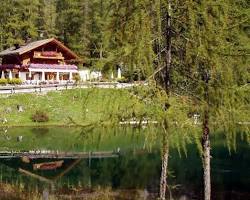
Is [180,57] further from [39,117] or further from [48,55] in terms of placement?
[48,55]

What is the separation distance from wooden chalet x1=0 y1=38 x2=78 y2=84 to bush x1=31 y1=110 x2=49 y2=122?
22.9m

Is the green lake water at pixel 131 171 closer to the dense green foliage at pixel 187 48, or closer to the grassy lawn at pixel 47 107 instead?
the dense green foliage at pixel 187 48

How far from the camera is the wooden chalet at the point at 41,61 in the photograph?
80875 mm

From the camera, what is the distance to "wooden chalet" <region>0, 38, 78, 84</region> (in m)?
80.9

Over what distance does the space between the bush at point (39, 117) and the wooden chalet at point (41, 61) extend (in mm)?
22852

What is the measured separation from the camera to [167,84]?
12.4 m

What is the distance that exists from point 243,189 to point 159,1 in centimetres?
1880

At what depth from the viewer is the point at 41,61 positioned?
277 feet

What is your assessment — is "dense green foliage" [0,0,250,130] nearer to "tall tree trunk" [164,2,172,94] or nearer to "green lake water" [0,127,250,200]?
"tall tree trunk" [164,2,172,94]

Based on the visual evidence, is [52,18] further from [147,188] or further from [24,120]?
[147,188]

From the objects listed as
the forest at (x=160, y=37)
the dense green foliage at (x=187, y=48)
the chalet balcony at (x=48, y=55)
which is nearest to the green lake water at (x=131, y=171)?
the dense green foliage at (x=187, y=48)

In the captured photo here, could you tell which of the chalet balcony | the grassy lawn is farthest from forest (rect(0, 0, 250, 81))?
the chalet balcony

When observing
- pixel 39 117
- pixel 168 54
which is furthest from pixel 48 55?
pixel 168 54

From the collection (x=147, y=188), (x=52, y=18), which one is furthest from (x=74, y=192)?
(x=52, y=18)
